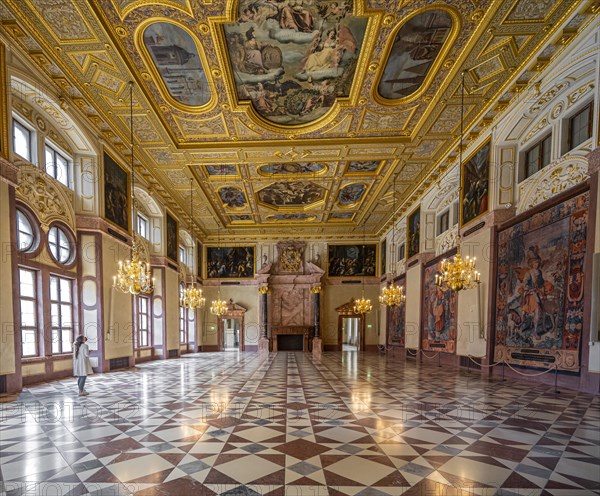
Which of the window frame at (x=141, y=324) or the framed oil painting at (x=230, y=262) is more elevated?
the framed oil painting at (x=230, y=262)

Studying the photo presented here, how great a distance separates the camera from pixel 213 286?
22.6m

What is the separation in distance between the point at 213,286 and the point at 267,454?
64.2 feet

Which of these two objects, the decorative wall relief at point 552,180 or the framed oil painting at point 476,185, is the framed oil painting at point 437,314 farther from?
the decorative wall relief at point 552,180

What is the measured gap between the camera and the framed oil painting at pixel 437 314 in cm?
1197

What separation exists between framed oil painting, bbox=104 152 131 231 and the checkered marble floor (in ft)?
18.7

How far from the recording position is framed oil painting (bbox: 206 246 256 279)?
2264 cm

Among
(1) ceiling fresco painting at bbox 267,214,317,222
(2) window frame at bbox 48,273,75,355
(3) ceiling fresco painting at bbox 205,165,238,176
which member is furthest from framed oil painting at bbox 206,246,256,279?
(2) window frame at bbox 48,273,75,355

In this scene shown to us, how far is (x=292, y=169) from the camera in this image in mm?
13492

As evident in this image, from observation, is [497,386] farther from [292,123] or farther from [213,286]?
[213,286]

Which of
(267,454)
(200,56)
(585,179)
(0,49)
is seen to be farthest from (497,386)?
(0,49)

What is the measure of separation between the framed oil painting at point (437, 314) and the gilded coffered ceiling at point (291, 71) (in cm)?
425

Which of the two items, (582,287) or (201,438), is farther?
(582,287)

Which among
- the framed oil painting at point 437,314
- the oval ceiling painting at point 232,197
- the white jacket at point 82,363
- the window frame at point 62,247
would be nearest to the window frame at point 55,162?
the window frame at point 62,247

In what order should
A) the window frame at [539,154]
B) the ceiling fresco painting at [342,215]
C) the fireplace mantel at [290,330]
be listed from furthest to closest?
the fireplace mantel at [290,330] < the ceiling fresco painting at [342,215] < the window frame at [539,154]
